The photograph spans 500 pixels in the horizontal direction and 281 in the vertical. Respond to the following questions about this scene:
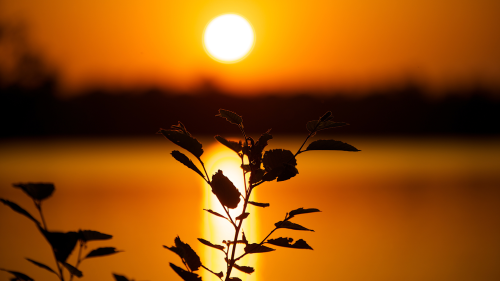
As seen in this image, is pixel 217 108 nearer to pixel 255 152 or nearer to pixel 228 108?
pixel 228 108

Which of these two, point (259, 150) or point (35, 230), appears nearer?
point (259, 150)

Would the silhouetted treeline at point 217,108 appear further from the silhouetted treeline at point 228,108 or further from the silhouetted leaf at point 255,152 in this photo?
the silhouetted leaf at point 255,152

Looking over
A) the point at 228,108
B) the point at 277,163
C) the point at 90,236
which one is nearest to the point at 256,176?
the point at 277,163

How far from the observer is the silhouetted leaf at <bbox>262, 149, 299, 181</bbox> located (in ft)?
2.41

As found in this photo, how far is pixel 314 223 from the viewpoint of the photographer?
450 cm

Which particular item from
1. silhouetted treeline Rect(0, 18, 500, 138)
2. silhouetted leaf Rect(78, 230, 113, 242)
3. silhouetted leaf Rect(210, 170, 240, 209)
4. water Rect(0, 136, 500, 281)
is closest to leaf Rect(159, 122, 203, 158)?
silhouetted leaf Rect(210, 170, 240, 209)

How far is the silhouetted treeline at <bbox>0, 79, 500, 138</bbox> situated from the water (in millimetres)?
14360

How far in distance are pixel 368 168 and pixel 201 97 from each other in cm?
1372

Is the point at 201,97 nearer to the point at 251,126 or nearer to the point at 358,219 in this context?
the point at 251,126

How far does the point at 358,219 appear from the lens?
4.72 m

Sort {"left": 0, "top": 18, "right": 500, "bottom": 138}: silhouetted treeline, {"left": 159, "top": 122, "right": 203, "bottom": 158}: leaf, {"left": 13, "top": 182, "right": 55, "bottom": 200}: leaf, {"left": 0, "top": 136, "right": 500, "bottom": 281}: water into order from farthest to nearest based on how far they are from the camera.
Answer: {"left": 0, "top": 18, "right": 500, "bottom": 138}: silhouetted treeline, {"left": 0, "top": 136, "right": 500, "bottom": 281}: water, {"left": 159, "top": 122, "right": 203, "bottom": 158}: leaf, {"left": 13, "top": 182, "right": 55, "bottom": 200}: leaf

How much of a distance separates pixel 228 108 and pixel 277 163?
2129 cm

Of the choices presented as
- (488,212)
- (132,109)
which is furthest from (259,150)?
(132,109)

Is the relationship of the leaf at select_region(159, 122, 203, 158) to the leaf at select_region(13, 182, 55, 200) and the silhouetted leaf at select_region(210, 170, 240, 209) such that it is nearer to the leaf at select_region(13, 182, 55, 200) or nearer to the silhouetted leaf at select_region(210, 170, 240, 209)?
the silhouetted leaf at select_region(210, 170, 240, 209)
